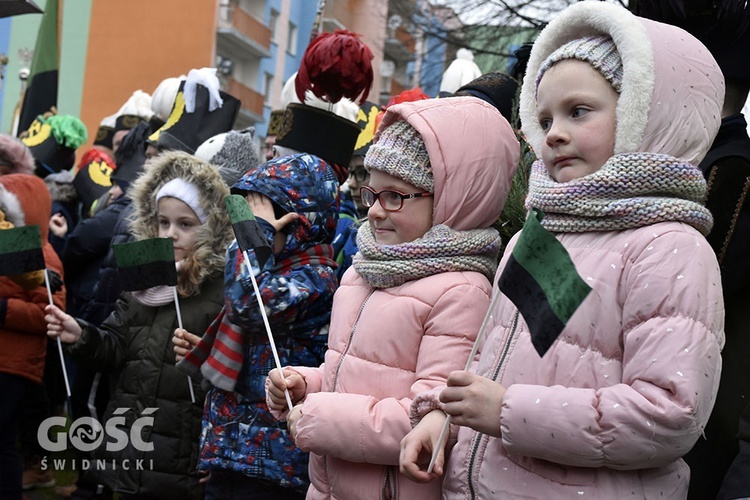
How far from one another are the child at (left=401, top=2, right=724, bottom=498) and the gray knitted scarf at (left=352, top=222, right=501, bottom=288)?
0.42 meters

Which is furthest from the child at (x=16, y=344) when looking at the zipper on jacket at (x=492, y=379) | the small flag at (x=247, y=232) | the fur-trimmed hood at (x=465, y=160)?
the zipper on jacket at (x=492, y=379)

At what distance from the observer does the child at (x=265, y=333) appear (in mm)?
4020

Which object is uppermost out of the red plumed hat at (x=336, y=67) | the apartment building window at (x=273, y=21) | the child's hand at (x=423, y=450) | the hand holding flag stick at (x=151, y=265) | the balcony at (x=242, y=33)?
the apartment building window at (x=273, y=21)

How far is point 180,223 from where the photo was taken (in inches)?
201

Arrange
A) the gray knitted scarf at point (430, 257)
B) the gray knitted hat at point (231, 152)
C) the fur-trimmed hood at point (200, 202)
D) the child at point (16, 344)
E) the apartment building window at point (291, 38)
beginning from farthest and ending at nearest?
the apartment building window at point (291, 38), the gray knitted hat at point (231, 152), the child at point (16, 344), the fur-trimmed hood at point (200, 202), the gray knitted scarf at point (430, 257)

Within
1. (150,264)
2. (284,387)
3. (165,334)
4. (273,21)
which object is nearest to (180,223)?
(150,264)

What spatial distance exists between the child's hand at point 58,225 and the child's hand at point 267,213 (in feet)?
14.0

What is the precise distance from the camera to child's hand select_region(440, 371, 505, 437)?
7.92 ft

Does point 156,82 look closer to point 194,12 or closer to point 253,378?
point 194,12

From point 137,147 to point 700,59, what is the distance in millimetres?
5478

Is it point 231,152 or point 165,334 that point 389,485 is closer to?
point 165,334

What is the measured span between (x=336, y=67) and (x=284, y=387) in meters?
2.44

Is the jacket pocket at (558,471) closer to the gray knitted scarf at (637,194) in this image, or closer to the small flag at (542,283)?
the small flag at (542,283)

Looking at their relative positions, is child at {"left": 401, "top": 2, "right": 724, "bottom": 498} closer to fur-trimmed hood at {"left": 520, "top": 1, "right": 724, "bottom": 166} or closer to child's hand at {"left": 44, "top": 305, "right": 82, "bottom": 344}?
fur-trimmed hood at {"left": 520, "top": 1, "right": 724, "bottom": 166}
